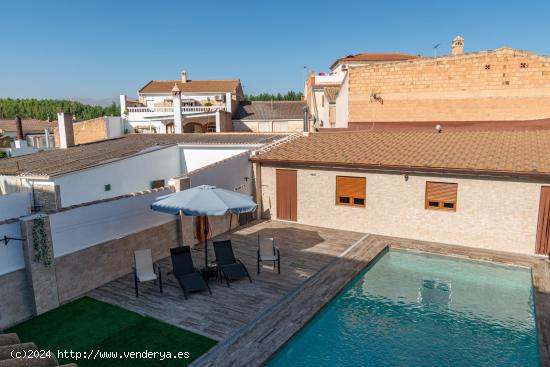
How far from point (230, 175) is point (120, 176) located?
603 centimetres

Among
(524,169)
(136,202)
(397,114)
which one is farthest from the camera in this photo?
(397,114)

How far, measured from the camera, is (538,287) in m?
11.3

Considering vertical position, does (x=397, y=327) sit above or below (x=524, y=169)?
below

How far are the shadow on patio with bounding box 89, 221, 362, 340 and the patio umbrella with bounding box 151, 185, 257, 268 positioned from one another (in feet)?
7.50

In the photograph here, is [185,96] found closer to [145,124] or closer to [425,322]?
[145,124]

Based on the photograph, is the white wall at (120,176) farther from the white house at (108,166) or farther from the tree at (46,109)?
the tree at (46,109)

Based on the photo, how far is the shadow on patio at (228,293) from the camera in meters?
9.51

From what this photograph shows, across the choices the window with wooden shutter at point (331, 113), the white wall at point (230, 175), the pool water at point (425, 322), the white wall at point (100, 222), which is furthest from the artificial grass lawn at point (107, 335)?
the window with wooden shutter at point (331, 113)

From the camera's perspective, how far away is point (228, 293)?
11023mm

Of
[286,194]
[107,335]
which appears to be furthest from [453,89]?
[107,335]

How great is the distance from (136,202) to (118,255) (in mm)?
1733

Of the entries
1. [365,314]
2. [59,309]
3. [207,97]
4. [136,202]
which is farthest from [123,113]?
[365,314]

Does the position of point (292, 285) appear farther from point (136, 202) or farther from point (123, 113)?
point (123, 113)

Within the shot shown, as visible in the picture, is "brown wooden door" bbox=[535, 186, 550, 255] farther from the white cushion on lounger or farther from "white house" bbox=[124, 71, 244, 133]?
"white house" bbox=[124, 71, 244, 133]
